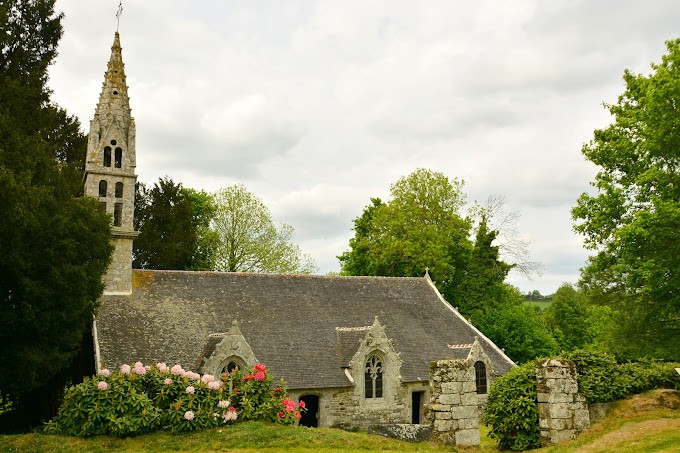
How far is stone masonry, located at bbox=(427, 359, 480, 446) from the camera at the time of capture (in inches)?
547

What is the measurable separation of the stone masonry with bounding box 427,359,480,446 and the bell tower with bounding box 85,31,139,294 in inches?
558

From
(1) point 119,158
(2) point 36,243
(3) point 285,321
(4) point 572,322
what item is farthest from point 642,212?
(4) point 572,322

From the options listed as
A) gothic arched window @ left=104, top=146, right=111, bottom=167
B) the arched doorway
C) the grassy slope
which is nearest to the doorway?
the arched doorway

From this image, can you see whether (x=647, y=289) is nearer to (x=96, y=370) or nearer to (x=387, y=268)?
(x=96, y=370)

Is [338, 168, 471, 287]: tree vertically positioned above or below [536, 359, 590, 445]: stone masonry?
above

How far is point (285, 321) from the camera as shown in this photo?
79.5ft

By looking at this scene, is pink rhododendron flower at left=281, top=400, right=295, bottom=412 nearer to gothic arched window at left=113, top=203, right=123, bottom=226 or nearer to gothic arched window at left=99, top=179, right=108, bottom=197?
gothic arched window at left=113, top=203, right=123, bottom=226

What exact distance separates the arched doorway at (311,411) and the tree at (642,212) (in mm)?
11564

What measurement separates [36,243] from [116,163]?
980 centimetres

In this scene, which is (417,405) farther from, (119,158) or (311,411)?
(119,158)

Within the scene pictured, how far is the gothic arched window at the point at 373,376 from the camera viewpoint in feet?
75.0

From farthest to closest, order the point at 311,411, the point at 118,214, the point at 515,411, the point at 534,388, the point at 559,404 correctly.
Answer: the point at 118,214
the point at 311,411
the point at 534,388
the point at 515,411
the point at 559,404

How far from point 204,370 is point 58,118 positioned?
61.5 ft

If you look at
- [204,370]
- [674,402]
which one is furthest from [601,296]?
[204,370]
